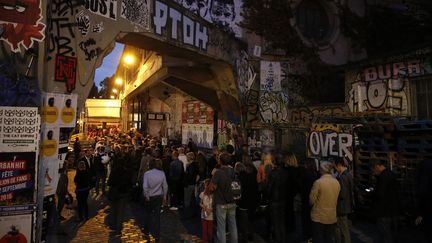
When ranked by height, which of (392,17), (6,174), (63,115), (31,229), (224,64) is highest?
(392,17)

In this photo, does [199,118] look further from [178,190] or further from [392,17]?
[392,17]

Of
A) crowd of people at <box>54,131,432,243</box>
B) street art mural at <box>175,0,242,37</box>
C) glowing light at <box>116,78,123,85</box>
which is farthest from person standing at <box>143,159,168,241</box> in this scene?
glowing light at <box>116,78,123,85</box>

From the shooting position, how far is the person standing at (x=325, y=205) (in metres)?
6.20

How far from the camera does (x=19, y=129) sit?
626 centimetres

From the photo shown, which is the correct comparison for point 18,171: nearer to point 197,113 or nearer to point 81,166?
point 81,166

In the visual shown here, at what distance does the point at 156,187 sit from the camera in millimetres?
7727

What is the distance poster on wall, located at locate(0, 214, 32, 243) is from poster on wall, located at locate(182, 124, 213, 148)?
13.8m

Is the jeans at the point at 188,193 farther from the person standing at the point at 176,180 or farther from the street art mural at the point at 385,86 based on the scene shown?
the street art mural at the point at 385,86

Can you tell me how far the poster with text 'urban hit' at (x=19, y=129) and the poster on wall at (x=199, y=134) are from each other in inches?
533

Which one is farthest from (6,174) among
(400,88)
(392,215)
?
(400,88)

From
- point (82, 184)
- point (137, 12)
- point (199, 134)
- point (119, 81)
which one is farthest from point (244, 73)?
point (119, 81)

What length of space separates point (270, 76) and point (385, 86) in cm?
599

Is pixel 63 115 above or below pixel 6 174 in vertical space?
above

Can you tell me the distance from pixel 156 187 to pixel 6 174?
2980 mm
